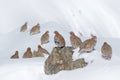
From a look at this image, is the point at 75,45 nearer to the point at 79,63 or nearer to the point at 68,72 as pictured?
the point at 79,63

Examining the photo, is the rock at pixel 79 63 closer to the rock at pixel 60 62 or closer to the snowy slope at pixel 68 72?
the rock at pixel 60 62

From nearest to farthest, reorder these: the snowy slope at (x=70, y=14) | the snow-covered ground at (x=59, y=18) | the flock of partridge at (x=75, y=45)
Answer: the flock of partridge at (x=75, y=45)
the snow-covered ground at (x=59, y=18)
the snowy slope at (x=70, y=14)

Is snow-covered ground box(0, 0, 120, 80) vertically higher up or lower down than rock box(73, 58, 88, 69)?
higher up

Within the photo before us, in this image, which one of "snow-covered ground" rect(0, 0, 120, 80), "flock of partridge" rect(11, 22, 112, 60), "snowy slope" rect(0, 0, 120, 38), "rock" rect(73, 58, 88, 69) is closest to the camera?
"rock" rect(73, 58, 88, 69)

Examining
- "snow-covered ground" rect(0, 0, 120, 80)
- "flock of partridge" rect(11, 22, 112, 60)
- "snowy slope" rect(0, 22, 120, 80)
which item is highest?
"snow-covered ground" rect(0, 0, 120, 80)

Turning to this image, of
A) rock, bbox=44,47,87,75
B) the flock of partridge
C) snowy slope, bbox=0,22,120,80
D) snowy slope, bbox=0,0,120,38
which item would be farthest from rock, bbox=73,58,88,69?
snowy slope, bbox=0,0,120,38

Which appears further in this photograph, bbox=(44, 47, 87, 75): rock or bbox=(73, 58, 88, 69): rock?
bbox=(44, 47, 87, 75): rock

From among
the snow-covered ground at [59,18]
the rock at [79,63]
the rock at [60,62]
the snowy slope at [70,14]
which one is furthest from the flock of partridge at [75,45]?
the snowy slope at [70,14]

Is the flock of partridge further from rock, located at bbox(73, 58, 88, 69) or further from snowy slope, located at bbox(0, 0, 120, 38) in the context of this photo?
snowy slope, located at bbox(0, 0, 120, 38)

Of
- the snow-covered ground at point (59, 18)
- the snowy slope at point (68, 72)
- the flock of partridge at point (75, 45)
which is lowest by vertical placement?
the snowy slope at point (68, 72)

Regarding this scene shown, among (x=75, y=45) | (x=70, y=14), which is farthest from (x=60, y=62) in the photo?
(x=70, y=14)
